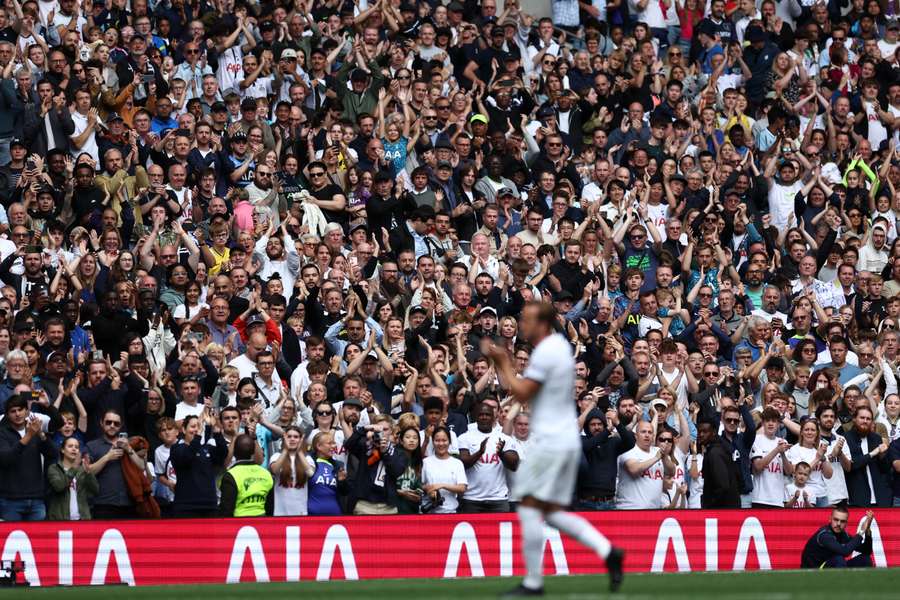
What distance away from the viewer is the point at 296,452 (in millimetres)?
17781

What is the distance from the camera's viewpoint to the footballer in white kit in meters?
10.7

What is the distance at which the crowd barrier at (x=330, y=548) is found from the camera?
55.9 ft

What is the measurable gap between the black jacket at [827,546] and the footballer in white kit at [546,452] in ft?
23.9

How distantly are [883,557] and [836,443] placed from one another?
1.65 m

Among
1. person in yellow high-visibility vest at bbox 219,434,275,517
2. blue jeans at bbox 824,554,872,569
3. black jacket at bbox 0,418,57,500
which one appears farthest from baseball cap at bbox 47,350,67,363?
blue jeans at bbox 824,554,872,569

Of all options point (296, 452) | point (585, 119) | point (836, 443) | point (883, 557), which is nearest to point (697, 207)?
point (585, 119)

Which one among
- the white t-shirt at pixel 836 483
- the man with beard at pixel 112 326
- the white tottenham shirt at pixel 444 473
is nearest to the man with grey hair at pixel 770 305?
the white t-shirt at pixel 836 483

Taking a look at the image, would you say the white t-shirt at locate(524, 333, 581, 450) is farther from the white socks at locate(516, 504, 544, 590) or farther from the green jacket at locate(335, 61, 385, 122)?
the green jacket at locate(335, 61, 385, 122)

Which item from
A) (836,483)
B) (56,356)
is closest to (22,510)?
(56,356)

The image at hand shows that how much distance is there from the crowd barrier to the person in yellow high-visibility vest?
42 cm

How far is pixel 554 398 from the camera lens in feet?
35.6

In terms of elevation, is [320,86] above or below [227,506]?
above

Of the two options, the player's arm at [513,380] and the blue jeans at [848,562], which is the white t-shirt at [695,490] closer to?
the blue jeans at [848,562]

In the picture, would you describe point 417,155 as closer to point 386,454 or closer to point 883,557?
point 386,454
